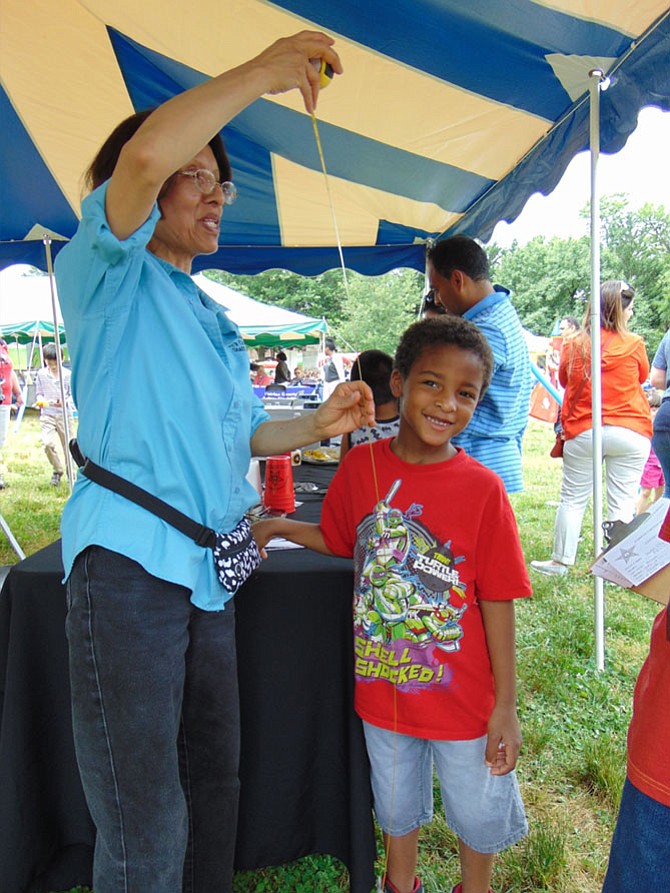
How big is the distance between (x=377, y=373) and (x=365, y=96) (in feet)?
3.88

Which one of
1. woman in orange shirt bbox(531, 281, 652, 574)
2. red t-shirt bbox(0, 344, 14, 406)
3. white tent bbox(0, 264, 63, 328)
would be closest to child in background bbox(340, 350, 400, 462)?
woman in orange shirt bbox(531, 281, 652, 574)

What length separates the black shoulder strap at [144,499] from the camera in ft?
3.31

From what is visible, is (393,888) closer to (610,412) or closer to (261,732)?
(261,732)

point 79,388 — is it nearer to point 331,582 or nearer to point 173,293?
point 173,293

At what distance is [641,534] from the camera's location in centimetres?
88

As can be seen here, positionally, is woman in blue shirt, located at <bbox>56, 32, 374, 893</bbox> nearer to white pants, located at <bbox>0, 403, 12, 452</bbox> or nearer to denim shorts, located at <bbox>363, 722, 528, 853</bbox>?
denim shorts, located at <bbox>363, 722, 528, 853</bbox>

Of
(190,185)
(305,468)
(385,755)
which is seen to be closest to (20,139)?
(305,468)

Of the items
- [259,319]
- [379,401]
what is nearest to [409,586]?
[379,401]

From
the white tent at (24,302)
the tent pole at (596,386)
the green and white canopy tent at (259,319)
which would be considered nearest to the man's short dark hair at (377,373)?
the tent pole at (596,386)

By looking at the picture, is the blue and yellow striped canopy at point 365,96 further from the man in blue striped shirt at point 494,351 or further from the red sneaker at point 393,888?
the red sneaker at point 393,888

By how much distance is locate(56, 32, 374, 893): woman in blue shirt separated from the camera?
97cm

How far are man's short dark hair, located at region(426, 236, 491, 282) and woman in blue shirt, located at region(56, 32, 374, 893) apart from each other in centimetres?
143

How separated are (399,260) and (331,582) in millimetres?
3809

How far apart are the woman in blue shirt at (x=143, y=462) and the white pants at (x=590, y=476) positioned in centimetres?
333
